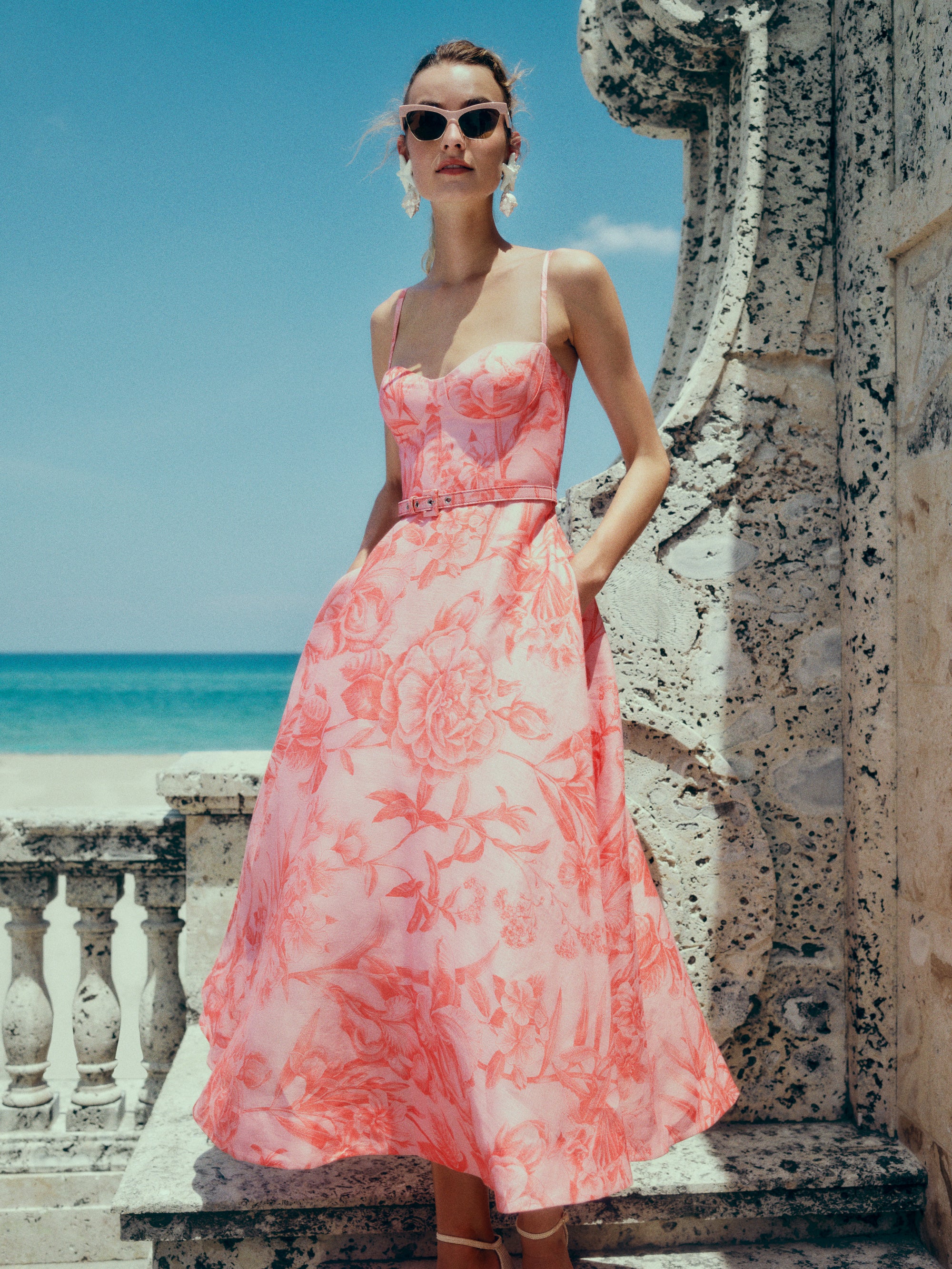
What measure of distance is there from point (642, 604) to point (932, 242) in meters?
0.93

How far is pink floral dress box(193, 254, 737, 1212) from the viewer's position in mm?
1346

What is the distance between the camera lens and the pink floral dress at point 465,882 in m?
1.35

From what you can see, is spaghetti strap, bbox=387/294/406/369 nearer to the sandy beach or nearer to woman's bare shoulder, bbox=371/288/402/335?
woman's bare shoulder, bbox=371/288/402/335

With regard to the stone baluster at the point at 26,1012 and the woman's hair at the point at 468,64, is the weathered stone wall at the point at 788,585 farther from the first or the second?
the stone baluster at the point at 26,1012

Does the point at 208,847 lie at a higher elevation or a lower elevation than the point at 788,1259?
higher

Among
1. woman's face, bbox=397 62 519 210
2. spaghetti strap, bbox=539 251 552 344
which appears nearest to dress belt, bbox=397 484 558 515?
spaghetti strap, bbox=539 251 552 344

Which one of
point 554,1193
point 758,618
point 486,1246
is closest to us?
point 554,1193

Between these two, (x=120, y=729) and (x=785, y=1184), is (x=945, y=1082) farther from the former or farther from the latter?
(x=120, y=729)

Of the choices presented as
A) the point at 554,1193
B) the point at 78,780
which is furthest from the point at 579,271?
the point at 78,780

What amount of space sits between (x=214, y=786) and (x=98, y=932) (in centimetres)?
62

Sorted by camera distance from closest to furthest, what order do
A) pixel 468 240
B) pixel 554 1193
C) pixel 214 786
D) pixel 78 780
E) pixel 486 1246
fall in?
pixel 554 1193, pixel 486 1246, pixel 468 240, pixel 214 786, pixel 78 780

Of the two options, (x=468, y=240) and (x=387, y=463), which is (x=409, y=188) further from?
(x=387, y=463)

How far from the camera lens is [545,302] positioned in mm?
1627

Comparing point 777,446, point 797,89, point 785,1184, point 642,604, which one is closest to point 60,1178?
point 785,1184
